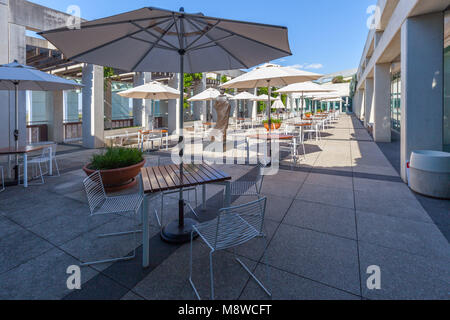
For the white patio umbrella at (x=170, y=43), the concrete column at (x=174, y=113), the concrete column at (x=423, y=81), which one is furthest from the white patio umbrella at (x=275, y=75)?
the concrete column at (x=174, y=113)

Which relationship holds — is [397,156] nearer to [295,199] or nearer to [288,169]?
[288,169]

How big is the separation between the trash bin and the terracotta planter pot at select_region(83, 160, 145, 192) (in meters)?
5.49

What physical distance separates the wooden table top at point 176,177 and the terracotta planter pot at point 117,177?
1.80 m

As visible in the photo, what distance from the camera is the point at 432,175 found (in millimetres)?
4633

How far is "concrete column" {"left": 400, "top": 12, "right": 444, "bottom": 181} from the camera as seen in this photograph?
17.5 feet

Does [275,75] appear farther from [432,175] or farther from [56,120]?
[56,120]

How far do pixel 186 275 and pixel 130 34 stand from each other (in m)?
2.79

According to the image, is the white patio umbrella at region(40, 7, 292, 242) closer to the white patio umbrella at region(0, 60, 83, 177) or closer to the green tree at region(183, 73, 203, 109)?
the white patio umbrella at region(0, 60, 83, 177)

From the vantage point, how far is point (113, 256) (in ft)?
9.44

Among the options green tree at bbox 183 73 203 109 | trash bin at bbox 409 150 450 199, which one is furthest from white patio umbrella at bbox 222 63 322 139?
green tree at bbox 183 73 203 109

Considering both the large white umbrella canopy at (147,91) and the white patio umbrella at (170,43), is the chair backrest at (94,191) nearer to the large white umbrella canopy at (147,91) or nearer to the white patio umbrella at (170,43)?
the white patio umbrella at (170,43)

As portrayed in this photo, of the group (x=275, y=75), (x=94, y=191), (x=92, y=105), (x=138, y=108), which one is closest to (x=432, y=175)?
(x=275, y=75)
